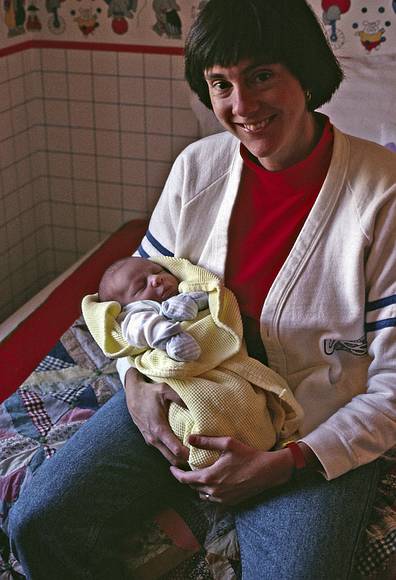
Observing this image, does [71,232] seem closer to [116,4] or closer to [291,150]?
[116,4]

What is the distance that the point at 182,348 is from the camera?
1465 millimetres

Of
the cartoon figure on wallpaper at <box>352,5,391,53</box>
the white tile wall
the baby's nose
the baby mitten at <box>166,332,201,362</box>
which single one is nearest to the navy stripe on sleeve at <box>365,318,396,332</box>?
the baby mitten at <box>166,332,201,362</box>

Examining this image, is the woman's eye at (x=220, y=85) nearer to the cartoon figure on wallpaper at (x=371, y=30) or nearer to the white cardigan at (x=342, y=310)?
the white cardigan at (x=342, y=310)

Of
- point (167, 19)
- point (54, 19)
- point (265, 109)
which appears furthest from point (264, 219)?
point (54, 19)

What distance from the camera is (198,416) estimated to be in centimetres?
143

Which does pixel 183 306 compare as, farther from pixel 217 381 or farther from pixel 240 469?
pixel 240 469

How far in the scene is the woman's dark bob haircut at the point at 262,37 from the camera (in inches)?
55.9

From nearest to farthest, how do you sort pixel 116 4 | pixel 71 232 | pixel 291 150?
pixel 291 150 → pixel 116 4 → pixel 71 232

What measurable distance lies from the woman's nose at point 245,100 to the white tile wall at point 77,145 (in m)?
1.20

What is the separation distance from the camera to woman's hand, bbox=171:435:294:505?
1.39 m

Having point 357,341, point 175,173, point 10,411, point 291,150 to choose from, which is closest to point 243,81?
point 291,150

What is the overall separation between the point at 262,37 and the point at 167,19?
1.22 m

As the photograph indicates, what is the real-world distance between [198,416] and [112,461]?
0.68ft

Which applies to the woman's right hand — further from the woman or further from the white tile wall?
the white tile wall
